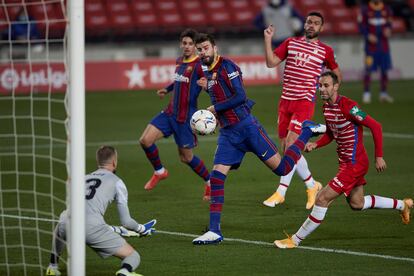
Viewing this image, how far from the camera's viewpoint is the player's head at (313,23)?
1162 centimetres

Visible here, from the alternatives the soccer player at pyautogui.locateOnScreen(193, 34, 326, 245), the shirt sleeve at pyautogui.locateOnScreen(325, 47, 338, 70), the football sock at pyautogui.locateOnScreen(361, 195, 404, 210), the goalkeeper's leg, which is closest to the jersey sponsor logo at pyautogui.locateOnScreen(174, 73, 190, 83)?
the shirt sleeve at pyautogui.locateOnScreen(325, 47, 338, 70)

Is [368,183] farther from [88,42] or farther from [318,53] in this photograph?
[88,42]

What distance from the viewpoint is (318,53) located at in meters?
12.0

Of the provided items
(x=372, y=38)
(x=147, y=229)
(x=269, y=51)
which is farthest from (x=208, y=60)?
(x=372, y=38)

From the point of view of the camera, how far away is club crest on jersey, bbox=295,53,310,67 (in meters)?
11.9

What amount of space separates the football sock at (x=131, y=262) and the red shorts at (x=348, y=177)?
2341 mm

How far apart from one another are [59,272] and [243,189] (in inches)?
205

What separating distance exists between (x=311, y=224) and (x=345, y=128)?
1048mm

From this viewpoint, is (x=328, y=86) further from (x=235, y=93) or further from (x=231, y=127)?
(x=231, y=127)

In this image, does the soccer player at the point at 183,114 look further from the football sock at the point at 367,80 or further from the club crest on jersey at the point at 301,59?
the football sock at the point at 367,80

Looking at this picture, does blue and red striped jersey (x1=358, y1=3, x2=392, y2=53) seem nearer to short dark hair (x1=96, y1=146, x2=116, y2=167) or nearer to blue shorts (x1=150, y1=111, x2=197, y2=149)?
blue shorts (x1=150, y1=111, x2=197, y2=149)

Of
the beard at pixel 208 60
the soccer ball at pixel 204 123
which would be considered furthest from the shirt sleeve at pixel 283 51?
the soccer ball at pixel 204 123

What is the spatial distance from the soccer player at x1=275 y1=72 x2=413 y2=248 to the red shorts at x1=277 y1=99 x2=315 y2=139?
1.96 metres

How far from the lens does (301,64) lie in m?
11.9
